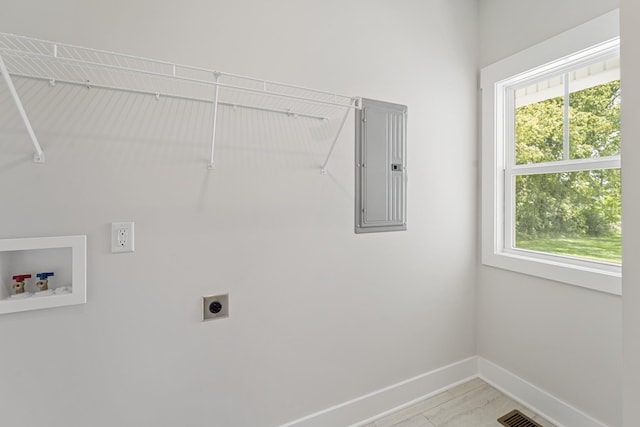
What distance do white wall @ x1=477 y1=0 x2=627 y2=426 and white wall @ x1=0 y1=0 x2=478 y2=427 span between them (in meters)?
0.20

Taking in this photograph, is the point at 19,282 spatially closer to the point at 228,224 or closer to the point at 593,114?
the point at 228,224

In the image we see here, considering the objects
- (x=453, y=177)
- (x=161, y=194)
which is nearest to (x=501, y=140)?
(x=453, y=177)

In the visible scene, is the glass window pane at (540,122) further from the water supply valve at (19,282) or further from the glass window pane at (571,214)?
the water supply valve at (19,282)

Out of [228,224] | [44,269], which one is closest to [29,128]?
[44,269]

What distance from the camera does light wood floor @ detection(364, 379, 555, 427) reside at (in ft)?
5.57

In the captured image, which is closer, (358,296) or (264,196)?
(264,196)

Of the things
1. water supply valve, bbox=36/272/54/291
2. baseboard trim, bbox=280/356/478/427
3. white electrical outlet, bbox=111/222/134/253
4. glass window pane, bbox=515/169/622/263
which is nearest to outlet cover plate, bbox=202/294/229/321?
white electrical outlet, bbox=111/222/134/253

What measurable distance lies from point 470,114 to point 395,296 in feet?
4.58

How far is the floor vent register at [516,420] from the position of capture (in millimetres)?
1671

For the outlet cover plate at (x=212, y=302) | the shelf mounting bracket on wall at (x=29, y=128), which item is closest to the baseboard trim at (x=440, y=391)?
the outlet cover plate at (x=212, y=302)

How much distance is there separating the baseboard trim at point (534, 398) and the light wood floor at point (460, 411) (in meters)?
0.04

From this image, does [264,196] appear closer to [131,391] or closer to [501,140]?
[131,391]

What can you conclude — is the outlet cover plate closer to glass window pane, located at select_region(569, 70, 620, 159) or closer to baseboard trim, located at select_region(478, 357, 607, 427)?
baseboard trim, located at select_region(478, 357, 607, 427)

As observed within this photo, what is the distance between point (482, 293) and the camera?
84.7 inches
